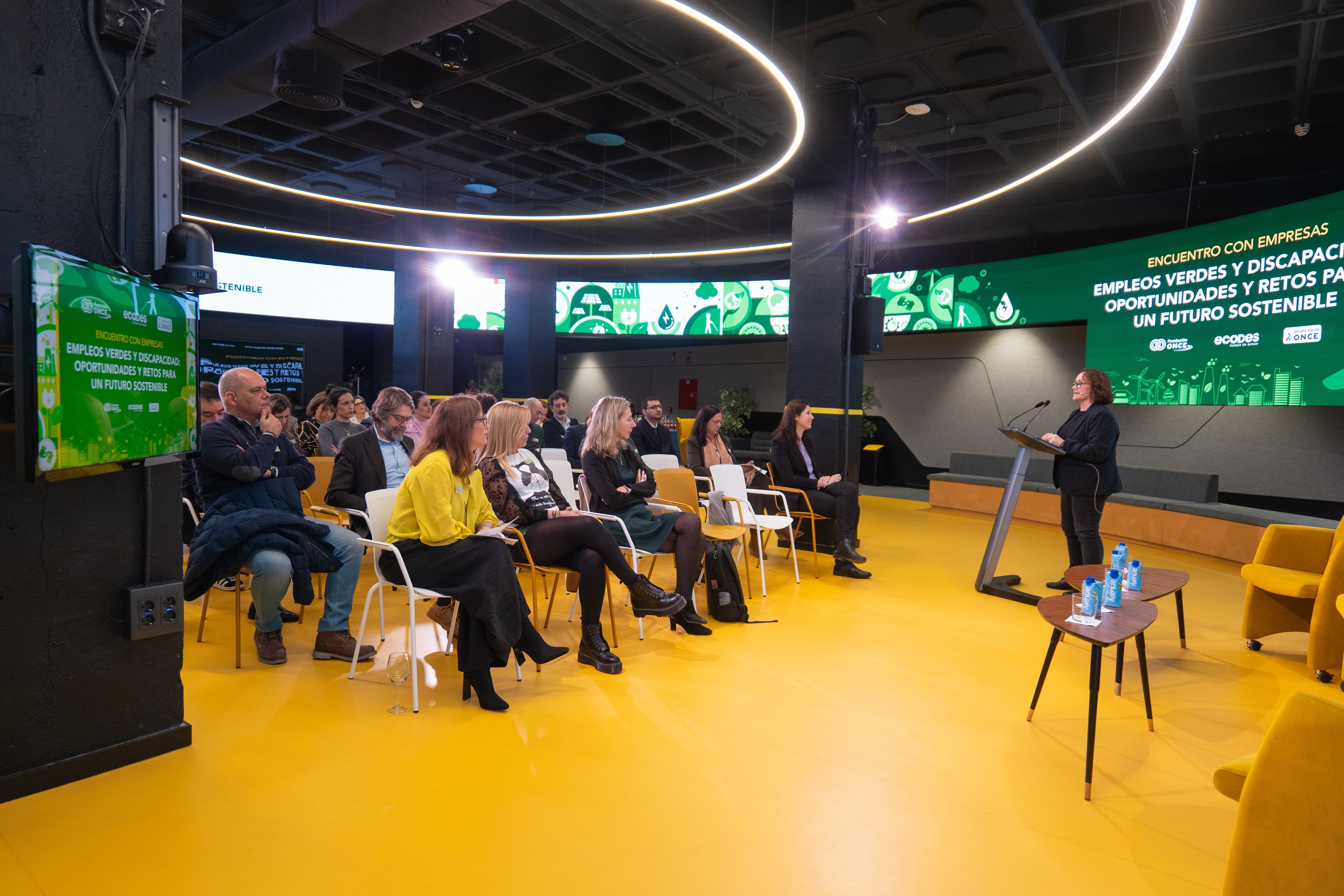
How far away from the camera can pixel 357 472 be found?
449 cm

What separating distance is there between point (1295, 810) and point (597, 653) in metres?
2.79

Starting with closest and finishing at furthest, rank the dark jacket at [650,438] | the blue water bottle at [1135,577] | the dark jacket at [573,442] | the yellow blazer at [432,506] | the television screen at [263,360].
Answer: the yellow blazer at [432,506] → the blue water bottle at [1135,577] → the dark jacket at [650,438] → the dark jacket at [573,442] → the television screen at [263,360]

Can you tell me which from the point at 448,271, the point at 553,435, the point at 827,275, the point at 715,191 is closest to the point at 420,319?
the point at 448,271

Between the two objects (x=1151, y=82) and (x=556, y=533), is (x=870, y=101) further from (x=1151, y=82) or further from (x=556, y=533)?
(x=556, y=533)

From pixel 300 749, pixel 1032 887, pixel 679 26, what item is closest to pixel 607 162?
pixel 679 26

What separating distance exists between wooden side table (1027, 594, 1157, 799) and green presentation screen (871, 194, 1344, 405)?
17.6 ft

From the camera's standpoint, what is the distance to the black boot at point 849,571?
588 centimetres


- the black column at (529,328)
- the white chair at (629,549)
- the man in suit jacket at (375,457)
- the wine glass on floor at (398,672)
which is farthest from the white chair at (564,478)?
the black column at (529,328)

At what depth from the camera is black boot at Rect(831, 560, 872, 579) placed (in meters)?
5.88

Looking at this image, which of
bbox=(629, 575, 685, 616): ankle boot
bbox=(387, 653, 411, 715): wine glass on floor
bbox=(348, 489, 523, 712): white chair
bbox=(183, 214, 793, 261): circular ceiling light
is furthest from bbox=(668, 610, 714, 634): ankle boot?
bbox=(183, 214, 793, 261): circular ceiling light

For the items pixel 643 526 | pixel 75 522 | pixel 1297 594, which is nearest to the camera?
pixel 75 522

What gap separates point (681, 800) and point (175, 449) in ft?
6.78

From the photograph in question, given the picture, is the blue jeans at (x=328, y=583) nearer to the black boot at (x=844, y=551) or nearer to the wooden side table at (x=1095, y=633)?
the wooden side table at (x=1095, y=633)

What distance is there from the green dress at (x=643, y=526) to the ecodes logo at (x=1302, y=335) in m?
6.24
